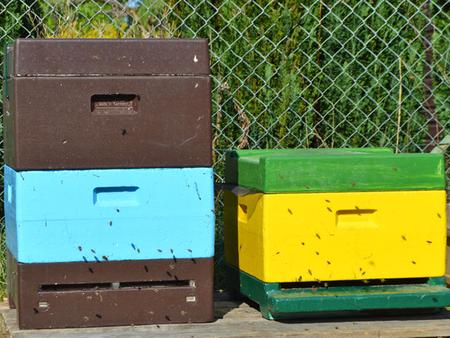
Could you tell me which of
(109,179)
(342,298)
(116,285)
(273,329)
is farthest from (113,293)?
(342,298)

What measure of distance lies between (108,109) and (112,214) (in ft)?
1.29

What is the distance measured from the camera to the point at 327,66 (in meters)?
5.21

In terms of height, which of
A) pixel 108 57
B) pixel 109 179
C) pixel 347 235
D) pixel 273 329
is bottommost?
pixel 273 329

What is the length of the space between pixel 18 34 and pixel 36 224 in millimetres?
1557

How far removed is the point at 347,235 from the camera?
12.6 ft

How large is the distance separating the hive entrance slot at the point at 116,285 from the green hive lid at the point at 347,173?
1.61ft

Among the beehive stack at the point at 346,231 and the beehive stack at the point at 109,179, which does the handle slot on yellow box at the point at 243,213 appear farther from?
the beehive stack at the point at 109,179

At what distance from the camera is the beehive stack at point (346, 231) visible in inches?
149

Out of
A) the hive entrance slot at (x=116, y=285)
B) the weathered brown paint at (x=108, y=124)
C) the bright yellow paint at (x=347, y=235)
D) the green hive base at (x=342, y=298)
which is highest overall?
the weathered brown paint at (x=108, y=124)

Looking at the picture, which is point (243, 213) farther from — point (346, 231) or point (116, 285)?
point (116, 285)

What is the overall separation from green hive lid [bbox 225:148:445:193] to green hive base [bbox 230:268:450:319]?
0.39m

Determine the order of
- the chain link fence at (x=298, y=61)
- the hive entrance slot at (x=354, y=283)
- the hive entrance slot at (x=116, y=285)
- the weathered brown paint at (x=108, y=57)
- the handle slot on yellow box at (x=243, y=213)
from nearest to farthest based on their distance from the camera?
the weathered brown paint at (x=108, y=57)
the hive entrance slot at (x=116, y=285)
the hive entrance slot at (x=354, y=283)
the handle slot on yellow box at (x=243, y=213)
the chain link fence at (x=298, y=61)

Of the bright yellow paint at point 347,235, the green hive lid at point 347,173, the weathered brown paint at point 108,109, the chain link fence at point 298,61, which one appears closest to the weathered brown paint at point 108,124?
the weathered brown paint at point 108,109

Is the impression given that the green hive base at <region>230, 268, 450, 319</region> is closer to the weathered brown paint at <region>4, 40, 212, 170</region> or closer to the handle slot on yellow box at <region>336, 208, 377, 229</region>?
the handle slot on yellow box at <region>336, 208, 377, 229</region>
